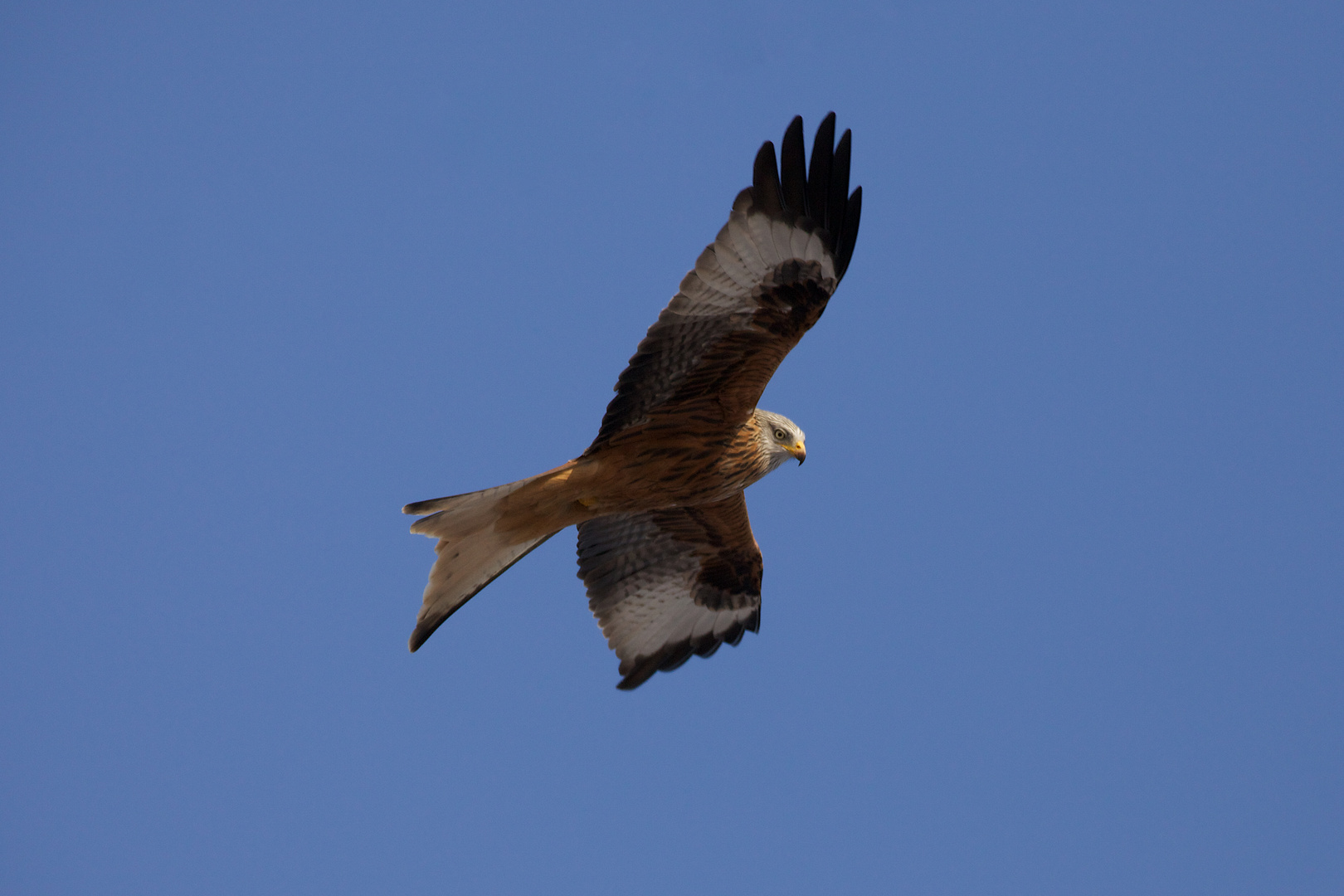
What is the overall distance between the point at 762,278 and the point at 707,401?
2.75 feet

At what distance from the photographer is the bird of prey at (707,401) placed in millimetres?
5930

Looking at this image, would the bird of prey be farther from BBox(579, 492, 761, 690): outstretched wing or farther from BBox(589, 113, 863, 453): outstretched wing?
BBox(579, 492, 761, 690): outstretched wing

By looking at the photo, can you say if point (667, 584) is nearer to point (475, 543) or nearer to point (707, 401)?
point (475, 543)

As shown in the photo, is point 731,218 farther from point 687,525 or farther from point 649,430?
point 687,525

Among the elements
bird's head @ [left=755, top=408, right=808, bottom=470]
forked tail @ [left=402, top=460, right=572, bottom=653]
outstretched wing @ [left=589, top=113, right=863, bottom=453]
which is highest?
outstretched wing @ [left=589, top=113, right=863, bottom=453]

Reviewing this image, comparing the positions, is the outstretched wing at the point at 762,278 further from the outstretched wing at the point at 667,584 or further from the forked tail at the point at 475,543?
the outstretched wing at the point at 667,584

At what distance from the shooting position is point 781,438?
263 inches

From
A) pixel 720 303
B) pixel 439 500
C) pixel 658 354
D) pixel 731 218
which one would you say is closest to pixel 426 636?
pixel 439 500

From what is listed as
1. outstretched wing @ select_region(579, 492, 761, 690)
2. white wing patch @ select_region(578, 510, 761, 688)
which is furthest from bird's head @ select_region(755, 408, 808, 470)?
white wing patch @ select_region(578, 510, 761, 688)

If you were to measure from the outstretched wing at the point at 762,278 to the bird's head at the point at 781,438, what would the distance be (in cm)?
47

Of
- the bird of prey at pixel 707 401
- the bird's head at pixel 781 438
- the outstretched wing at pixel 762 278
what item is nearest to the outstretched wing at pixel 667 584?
the bird of prey at pixel 707 401

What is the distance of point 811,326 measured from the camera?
244 inches

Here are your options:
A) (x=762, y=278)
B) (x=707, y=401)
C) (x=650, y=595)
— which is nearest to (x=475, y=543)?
(x=707, y=401)

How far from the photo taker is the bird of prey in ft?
19.5
